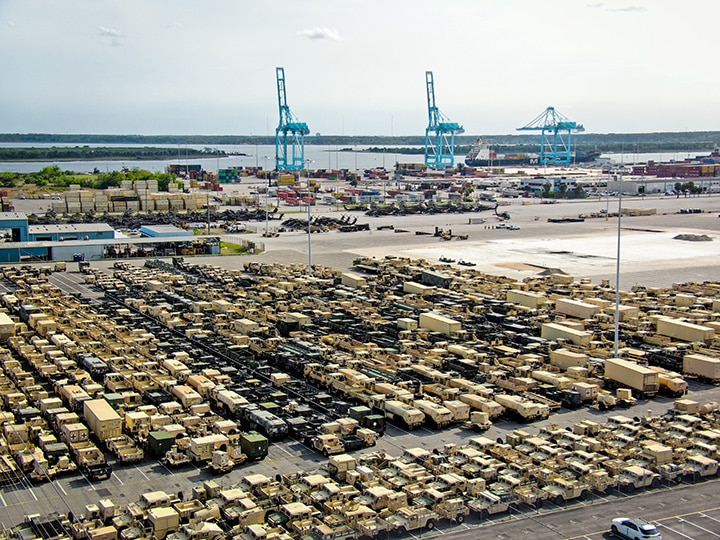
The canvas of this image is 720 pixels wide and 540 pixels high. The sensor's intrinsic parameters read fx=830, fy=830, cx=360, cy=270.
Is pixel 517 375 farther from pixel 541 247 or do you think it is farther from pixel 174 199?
pixel 174 199

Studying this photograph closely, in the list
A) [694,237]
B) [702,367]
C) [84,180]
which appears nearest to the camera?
[702,367]

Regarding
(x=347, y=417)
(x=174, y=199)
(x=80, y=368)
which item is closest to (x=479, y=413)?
(x=347, y=417)

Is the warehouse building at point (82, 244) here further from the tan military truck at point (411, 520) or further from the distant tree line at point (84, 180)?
the distant tree line at point (84, 180)

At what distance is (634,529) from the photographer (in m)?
13.8

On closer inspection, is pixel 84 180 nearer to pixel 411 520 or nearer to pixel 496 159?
pixel 411 520

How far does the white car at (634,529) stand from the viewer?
1364 cm

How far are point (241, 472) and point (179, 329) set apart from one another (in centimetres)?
1304

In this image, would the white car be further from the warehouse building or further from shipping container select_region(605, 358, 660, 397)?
the warehouse building

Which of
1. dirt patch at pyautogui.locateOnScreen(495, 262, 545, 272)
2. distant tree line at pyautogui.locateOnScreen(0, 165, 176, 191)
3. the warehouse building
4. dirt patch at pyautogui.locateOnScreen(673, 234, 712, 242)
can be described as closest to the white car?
dirt patch at pyautogui.locateOnScreen(495, 262, 545, 272)

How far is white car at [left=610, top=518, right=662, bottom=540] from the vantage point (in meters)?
13.6

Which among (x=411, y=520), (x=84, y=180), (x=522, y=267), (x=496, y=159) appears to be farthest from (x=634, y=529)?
(x=496, y=159)

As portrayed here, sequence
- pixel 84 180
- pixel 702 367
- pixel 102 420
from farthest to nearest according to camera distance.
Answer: pixel 84 180 → pixel 702 367 → pixel 102 420

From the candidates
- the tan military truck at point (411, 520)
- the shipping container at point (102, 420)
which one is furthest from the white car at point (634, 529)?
the shipping container at point (102, 420)

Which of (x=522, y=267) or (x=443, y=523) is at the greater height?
(x=443, y=523)
